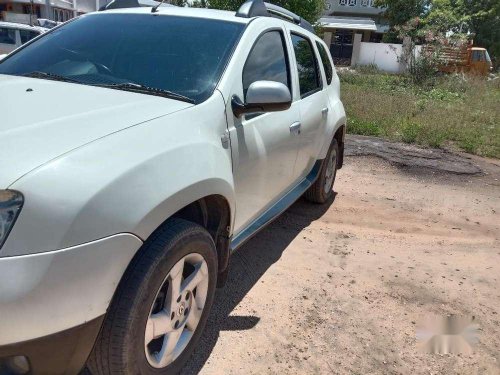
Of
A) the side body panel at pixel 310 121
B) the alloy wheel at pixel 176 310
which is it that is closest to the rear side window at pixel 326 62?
the side body panel at pixel 310 121

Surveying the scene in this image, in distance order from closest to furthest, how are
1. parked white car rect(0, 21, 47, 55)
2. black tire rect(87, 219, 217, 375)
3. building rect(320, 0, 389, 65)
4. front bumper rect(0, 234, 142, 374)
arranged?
front bumper rect(0, 234, 142, 374) → black tire rect(87, 219, 217, 375) → parked white car rect(0, 21, 47, 55) → building rect(320, 0, 389, 65)

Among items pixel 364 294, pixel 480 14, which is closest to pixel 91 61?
pixel 364 294

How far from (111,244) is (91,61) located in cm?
163

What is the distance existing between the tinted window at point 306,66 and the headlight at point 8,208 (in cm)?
271

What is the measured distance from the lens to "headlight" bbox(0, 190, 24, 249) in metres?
1.59

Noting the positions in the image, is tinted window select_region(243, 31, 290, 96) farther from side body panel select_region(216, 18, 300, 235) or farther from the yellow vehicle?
the yellow vehicle

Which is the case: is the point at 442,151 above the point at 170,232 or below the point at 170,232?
below

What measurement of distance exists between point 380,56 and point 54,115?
3008cm

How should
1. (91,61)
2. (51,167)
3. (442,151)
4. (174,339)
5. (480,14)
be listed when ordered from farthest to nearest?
(480,14)
(442,151)
(91,61)
(174,339)
(51,167)

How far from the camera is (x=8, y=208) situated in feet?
5.22

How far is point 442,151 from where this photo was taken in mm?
7969

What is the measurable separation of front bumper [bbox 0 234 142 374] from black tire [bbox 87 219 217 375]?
9 cm

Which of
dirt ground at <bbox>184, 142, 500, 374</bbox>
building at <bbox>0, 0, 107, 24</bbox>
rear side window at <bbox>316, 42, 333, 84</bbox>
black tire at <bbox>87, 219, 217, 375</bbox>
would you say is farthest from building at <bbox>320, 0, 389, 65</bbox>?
black tire at <bbox>87, 219, 217, 375</bbox>

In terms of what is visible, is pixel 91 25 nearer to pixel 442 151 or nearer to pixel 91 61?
pixel 91 61
